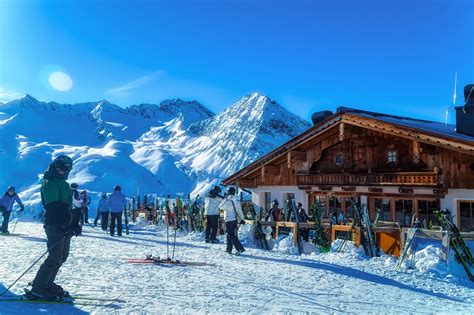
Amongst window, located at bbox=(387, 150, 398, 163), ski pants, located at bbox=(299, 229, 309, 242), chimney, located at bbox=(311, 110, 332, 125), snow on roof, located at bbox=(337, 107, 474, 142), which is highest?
chimney, located at bbox=(311, 110, 332, 125)

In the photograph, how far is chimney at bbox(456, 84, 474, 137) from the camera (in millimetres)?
17086

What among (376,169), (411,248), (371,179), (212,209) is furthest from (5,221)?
(376,169)

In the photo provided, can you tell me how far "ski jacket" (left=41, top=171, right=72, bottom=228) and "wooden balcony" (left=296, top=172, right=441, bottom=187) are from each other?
1273 cm

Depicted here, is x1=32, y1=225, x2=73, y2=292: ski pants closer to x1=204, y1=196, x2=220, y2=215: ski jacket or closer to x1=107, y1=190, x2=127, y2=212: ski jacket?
x1=204, y1=196, x2=220, y2=215: ski jacket

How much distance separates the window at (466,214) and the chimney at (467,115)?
4179mm

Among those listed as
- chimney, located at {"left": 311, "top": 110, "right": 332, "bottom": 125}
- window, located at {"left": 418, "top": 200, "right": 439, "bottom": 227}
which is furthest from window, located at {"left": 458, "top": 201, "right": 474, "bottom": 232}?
chimney, located at {"left": 311, "top": 110, "right": 332, "bottom": 125}

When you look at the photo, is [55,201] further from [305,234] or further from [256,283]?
[305,234]

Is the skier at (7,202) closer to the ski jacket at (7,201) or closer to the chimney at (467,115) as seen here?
the ski jacket at (7,201)

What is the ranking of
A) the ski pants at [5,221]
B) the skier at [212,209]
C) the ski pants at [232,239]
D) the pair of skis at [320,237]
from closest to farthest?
the ski pants at [232,239], the pair of skis at [320,237], the skier at [212,209], the ski pants at [5,221]

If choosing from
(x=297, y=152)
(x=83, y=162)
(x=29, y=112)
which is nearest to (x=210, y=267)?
(x=297, y=152)

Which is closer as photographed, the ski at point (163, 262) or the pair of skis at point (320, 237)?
the ski at point (163, 262)

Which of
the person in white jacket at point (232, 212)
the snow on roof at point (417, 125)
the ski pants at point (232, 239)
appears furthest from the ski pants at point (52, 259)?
the snow on roof at point (417, 125)

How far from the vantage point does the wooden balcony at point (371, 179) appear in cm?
1472

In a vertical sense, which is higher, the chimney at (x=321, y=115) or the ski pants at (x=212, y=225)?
the chimney at (x=321, y=115)
